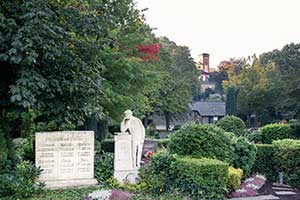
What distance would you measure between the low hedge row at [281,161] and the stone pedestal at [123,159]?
15.4ft

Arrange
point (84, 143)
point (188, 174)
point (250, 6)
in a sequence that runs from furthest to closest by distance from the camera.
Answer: point (250, 6), point (84, 143), point (188, 174)

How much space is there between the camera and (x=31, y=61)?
731 cm

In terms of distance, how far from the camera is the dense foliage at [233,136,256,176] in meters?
10.7

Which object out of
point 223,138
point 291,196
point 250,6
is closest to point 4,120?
point 223,138

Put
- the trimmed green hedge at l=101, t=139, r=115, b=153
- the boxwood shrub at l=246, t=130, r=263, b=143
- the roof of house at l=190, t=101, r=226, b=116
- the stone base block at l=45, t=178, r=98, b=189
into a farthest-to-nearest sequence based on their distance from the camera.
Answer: the roof of house at l=190, t=101, r=226, b=116 → the trimmed green hedge at l=101, t=139, r=115, b=153 → the boxwood shrub at l=246, t=130, r=263, b=143 → the stone base block at l=45, t=178, r=98, b=189

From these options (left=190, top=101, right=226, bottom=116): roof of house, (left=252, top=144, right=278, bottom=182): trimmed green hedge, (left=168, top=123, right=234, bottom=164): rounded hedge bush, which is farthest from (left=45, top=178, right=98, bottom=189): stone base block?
(left=190, top=101, right=226, bottom=116): roof of house

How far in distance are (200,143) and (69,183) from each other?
351 cm

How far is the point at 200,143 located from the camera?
9617mm

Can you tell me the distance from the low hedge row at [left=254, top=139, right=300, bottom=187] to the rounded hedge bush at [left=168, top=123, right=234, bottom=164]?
2.55m

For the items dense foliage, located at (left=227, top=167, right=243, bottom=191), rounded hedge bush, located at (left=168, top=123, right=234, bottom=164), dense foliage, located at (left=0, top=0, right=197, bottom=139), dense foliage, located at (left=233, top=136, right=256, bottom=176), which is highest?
dense foliage, located at (left=0, top=0, right=197, bottom=139)

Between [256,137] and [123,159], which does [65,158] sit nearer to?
[123,159]

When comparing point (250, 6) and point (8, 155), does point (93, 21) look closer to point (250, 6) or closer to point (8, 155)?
point (8, 155)

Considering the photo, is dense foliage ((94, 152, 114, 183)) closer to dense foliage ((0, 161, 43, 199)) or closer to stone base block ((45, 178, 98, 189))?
stone base block ((45, 178, 98, 189))

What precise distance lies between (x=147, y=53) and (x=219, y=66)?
231ft
